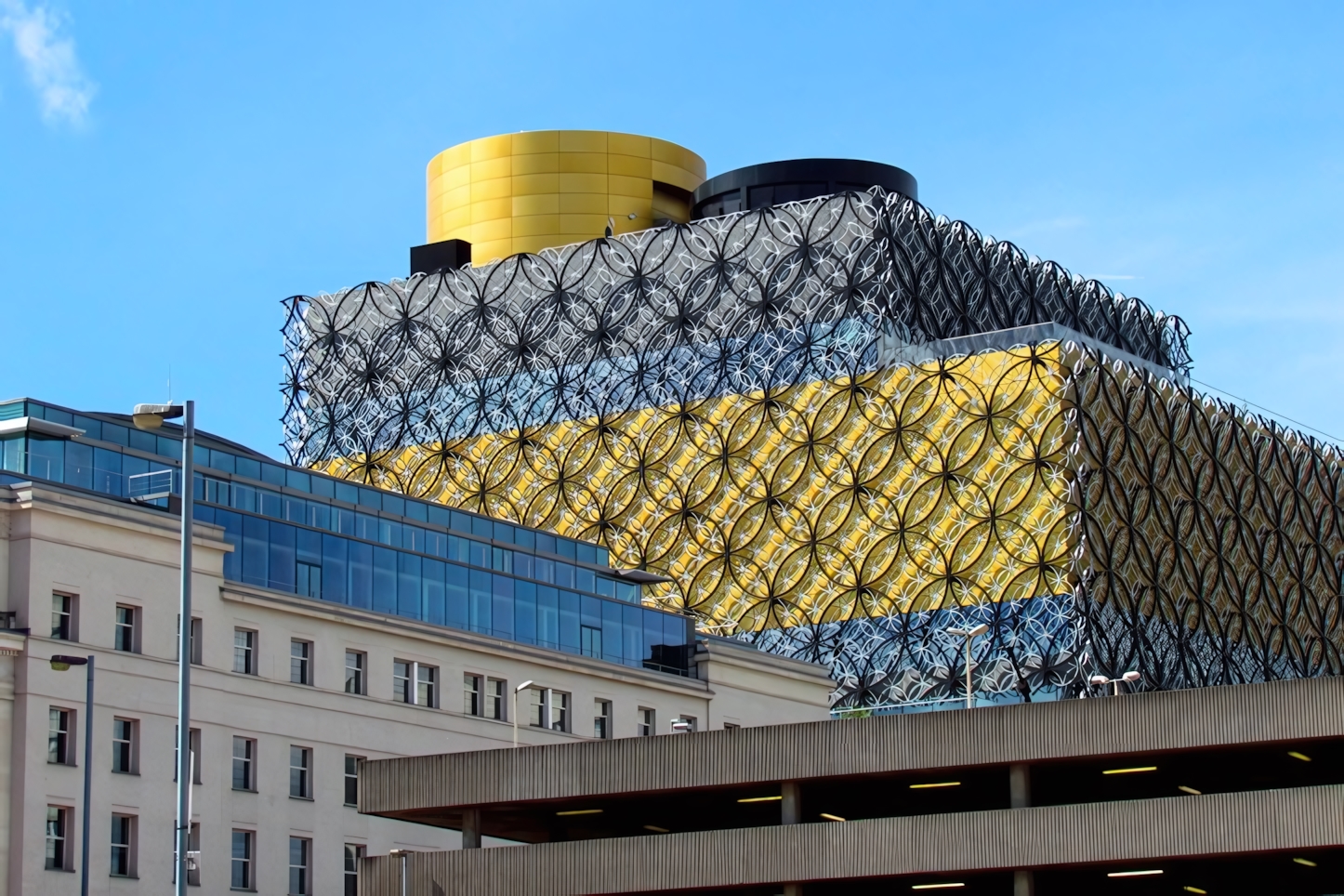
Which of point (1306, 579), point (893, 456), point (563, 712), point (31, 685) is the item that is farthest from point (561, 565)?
point (1306, 579)

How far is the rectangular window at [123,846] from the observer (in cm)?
6950

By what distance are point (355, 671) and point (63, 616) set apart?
40.5 ft

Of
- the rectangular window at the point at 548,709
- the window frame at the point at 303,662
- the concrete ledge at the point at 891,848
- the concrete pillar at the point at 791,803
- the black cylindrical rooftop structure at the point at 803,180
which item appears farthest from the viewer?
the black cylindrical rooftop structure at the point at 803,180

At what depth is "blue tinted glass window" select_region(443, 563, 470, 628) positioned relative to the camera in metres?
84.1

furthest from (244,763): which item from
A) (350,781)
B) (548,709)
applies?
(548,709)

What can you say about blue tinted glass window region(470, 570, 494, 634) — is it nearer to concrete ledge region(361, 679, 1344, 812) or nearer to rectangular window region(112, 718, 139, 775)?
rectangular window region(112, 718, 139, 775)

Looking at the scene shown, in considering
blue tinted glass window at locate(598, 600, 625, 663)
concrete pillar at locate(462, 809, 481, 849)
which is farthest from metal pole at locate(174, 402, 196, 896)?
blue tinted glass window at locate(598, 600, 625, 663)

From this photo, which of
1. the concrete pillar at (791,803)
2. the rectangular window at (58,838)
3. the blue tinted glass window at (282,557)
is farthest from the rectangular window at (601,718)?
the concrete pillar at (791,803)

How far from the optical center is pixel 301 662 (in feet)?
254

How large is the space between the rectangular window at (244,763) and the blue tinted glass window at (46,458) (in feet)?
31.8

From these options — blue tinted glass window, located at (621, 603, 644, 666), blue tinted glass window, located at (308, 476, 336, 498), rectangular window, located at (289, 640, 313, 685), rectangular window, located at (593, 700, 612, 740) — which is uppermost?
blue tinted glass window, located at (308, 476, 336, 498)

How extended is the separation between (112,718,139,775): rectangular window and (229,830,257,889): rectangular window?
469 centimetres

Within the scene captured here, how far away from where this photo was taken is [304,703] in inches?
3027

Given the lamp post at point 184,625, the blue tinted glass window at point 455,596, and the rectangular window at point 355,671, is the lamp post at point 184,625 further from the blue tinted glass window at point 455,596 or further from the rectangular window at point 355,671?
the blue tinted glass window at point 455,596
